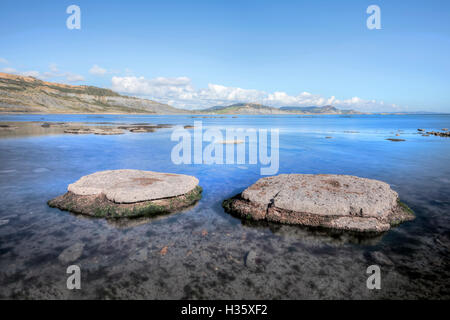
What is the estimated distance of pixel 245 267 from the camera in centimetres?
691

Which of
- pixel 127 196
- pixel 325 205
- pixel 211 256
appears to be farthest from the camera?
pixel 127 196

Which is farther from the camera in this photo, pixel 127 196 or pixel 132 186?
pixel 132 186

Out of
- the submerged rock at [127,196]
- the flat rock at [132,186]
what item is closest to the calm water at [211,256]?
the submerged rock at [127,196]

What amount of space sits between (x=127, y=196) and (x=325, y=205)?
8611mm

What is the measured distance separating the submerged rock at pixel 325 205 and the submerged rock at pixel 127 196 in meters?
2.43

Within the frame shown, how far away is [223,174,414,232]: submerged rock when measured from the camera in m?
9.24

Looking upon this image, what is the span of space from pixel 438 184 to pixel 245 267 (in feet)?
52.1

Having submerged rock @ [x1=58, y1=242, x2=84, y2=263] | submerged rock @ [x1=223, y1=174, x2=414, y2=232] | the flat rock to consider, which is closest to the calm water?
submerged rock @ [x1=58, y1=242, x2=84, y2=263]

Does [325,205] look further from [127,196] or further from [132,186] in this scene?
[132,186]

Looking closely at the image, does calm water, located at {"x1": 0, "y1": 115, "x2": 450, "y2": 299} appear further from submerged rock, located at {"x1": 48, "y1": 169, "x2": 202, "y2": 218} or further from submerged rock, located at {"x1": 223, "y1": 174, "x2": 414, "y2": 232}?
submerged rock, located at {"x1": 48, "y1": 169, "x2": 202, "y2": 218}

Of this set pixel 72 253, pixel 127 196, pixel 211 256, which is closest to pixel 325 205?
pixel 211 256

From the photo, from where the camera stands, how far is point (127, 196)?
1055 cm
